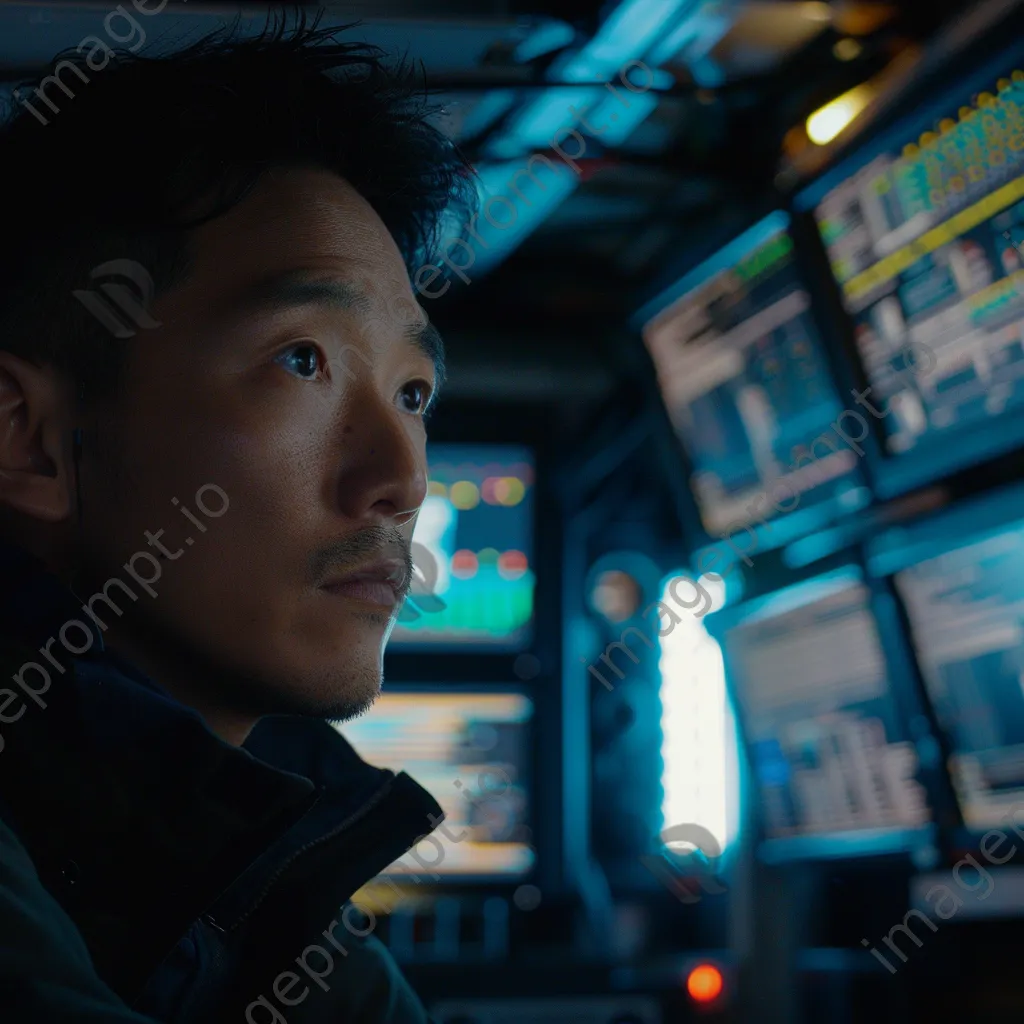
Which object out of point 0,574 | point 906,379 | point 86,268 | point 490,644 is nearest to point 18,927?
point 0,574

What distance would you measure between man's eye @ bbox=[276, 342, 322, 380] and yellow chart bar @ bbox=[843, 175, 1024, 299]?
4.08 ft

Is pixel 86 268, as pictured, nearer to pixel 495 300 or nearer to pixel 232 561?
pixel 232 561

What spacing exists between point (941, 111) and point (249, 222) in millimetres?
1308

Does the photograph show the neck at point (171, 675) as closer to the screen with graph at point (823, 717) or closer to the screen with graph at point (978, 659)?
the screen with graph at point (978, 659)

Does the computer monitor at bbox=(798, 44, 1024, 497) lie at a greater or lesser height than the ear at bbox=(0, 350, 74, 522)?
greater

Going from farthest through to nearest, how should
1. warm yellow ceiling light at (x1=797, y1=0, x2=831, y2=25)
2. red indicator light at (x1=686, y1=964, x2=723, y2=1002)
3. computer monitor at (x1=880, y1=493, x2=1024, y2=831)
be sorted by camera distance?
red indicator light at (x1=686, y1=964, x2=723, y2=1002) → warm yellow ceiling light at (x1=797, y1=0, x2=831, y2=25) → computer monitor at (x1=880, y1=493, x2=1024, y2=831)

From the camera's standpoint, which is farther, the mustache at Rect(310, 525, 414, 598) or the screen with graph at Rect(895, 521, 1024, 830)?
the screen with graph at Rect(895, 521, 1024, 830)

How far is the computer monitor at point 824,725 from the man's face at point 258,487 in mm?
1502

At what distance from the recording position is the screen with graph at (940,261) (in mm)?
1880

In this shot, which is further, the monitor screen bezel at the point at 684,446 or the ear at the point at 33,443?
the monitor screen bezel at the point at 684,446

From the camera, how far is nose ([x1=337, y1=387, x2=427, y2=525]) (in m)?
1.06

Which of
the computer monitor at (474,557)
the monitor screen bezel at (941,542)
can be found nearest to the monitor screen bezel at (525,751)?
the computer monitor at (474,557)

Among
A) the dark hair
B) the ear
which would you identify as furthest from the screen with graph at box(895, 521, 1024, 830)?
the ear

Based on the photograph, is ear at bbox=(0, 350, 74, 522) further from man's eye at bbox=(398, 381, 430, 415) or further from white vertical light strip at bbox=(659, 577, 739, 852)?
white vertical light strip at bbox=(659, 577, 739, 852)
